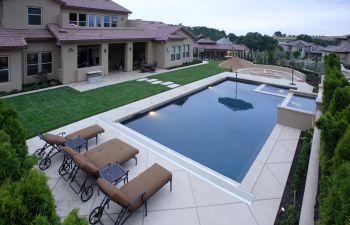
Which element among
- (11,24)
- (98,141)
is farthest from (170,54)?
(98,141)

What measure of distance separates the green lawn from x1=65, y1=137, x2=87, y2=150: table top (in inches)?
108

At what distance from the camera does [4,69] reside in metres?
16.2

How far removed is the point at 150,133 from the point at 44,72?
1202 cm

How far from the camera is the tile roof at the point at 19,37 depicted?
1562 cm

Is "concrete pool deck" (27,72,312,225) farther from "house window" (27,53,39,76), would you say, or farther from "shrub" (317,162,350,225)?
"house window" (27,53,39,76)

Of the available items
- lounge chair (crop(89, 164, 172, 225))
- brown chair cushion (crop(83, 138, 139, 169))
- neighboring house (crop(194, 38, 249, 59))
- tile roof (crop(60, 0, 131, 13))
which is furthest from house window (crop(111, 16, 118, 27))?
lounge chair (crop(89, 164, 172, 225))

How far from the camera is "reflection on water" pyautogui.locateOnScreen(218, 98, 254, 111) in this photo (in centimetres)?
1673

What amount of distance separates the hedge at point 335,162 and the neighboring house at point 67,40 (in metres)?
17.2

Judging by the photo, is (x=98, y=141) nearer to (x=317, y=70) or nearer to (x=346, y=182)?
(x=346, y=182)

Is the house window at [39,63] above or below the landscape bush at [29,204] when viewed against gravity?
above

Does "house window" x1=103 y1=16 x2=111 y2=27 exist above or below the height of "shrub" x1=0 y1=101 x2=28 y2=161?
above

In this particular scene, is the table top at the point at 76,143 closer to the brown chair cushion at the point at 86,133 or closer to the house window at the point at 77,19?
the brown chair cushion at the point at 86,133

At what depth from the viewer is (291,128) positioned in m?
12.2

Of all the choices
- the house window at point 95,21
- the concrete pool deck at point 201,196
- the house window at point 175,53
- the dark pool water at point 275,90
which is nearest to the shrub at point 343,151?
the concrete pool deck at point 201,196
